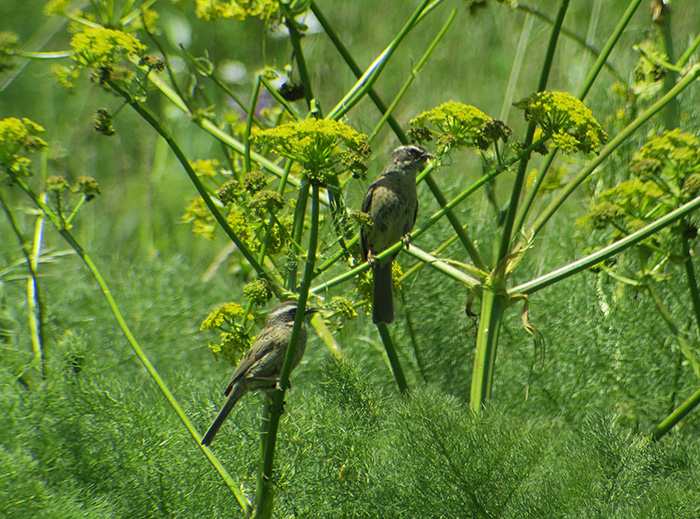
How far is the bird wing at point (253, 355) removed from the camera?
1.78 meters

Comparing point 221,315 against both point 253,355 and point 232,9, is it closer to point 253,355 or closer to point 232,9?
point 253,355

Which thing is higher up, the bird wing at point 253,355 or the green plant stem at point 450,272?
the green plant stem at point 450,272

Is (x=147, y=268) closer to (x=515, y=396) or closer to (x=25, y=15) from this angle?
(x=515, y=396)

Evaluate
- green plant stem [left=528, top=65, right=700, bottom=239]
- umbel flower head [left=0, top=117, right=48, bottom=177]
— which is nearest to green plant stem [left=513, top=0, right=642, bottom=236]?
green plant stem [left=528, top=65, right=700, bottom=239]

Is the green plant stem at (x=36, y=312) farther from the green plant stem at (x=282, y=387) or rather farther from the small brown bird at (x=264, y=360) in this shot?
the green plant stem at (x=282, y=387)

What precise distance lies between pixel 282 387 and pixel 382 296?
2.38 ft

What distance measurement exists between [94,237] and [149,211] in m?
0.39

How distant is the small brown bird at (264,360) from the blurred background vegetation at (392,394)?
16 cm

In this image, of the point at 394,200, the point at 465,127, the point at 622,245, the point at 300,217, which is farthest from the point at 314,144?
the point at 394,200

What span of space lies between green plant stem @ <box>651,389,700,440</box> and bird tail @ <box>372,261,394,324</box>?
786 mm

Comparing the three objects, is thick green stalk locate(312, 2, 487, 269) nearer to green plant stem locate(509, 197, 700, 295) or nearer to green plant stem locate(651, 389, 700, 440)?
green plant stem locate(509, 197, 700, 295)

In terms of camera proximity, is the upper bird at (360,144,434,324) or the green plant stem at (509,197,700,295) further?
the upper bird at (360,144,434,324)

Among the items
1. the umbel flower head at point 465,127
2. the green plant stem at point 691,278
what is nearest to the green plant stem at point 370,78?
the umbel flower head at point 465,127

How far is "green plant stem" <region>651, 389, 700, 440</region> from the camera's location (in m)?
1.76
